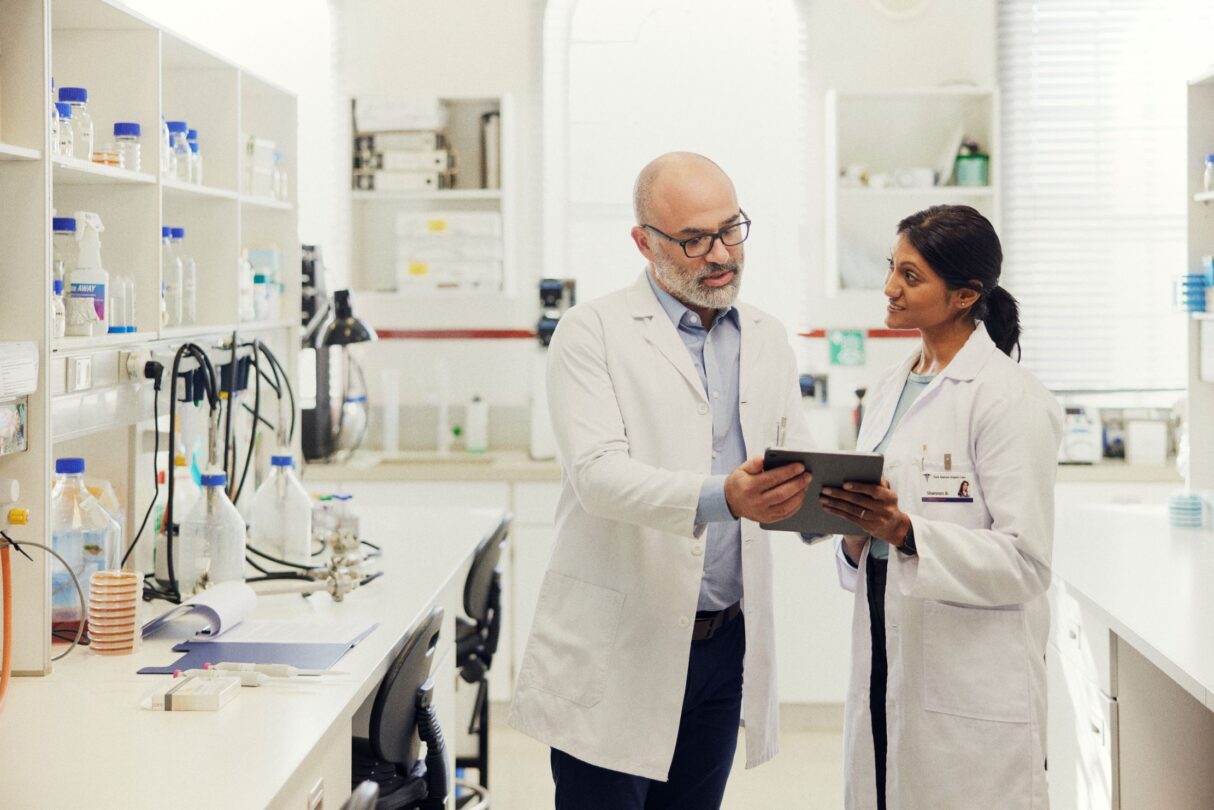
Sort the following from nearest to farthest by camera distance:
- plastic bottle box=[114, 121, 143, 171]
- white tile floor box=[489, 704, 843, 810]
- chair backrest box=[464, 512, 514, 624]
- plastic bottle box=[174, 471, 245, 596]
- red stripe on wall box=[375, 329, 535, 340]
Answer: plastic bottle box=[114, 121, 143, 171] < plastic bottle box=[174, 471, 245, 596] < chair backrest box=[464, 512, 514, 624] < white tile floor box=[489, 704, 843, 810] < red stripe on wall box=[375, 329, 535, 340]

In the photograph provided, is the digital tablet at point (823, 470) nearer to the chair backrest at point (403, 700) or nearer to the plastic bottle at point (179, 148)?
the chair backrest at point (403, 700)

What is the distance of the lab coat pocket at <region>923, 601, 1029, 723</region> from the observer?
80.2 inches

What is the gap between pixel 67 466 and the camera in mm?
2318

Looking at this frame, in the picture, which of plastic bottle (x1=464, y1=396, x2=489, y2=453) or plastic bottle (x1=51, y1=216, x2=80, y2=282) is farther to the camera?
plastic bottle (x1=464, y1=396, x2=489, y2=453)

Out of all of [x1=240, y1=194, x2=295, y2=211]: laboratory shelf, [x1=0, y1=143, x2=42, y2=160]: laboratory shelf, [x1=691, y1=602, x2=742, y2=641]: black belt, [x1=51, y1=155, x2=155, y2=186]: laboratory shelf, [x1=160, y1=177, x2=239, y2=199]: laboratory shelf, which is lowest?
[x1=691, y1=602, x2=742, y2=641]: black belt

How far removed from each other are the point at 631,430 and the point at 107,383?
1.15m

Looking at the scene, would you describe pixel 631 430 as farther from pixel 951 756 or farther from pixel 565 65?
pixel 565 65

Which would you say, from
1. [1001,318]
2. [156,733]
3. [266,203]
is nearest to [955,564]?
[1001,318]

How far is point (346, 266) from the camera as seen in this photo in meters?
4.95

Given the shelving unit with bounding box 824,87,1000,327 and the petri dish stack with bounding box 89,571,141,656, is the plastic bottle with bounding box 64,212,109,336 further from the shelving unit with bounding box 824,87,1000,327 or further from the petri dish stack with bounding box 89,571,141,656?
the shelving unit with bounding box 824,87,1000,327

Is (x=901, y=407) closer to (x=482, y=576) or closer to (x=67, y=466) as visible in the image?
(x=482, y=576)

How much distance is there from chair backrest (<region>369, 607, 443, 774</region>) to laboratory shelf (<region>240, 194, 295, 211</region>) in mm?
1404

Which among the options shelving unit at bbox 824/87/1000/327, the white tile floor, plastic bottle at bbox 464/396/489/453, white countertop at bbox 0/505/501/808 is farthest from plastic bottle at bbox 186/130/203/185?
shelving unit at bbox 824/87/1000/327

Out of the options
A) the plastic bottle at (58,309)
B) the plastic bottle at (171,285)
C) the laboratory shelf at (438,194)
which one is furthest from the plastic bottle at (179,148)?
the laboratory shelf at (438,194)
